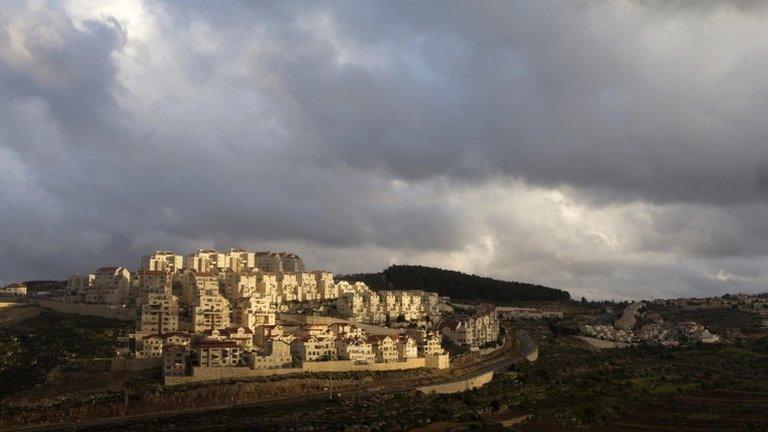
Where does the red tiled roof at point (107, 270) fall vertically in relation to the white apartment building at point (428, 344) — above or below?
above

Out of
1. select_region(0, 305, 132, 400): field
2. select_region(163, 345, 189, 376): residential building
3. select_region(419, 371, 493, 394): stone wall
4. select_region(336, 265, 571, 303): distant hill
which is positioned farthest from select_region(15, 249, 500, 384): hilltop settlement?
select_region(336, 265, 571, 303): distant hill

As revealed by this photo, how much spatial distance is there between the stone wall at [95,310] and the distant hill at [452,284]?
5202 cm

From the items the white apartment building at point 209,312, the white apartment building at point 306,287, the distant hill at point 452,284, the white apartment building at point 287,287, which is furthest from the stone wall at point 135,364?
the distant hill at point 452,284

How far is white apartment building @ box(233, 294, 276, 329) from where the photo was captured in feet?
238

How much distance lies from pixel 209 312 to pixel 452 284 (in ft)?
232

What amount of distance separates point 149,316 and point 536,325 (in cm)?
5691

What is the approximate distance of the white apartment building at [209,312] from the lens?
228 ft

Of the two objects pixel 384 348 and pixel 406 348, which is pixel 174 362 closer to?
pixel 384 348

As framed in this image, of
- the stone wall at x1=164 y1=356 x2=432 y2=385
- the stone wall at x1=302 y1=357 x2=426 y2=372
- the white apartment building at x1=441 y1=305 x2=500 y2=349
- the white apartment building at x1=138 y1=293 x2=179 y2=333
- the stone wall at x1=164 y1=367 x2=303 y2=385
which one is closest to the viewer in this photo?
the stone wall at x1=164 y1=367 x2=303 y2=385

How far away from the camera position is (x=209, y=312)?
7050cm

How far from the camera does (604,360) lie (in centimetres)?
8200

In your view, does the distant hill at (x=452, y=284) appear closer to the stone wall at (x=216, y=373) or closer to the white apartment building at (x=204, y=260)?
the white apartment building at (x=204, y=260)

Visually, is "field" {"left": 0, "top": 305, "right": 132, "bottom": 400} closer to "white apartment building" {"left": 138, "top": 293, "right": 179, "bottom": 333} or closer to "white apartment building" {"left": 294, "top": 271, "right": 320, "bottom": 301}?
"white apartment building" {"left": 138, "top": 293, "right": 179, "bottom": 333}

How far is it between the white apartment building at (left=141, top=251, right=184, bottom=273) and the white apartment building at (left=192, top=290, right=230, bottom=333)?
19.9 metres
